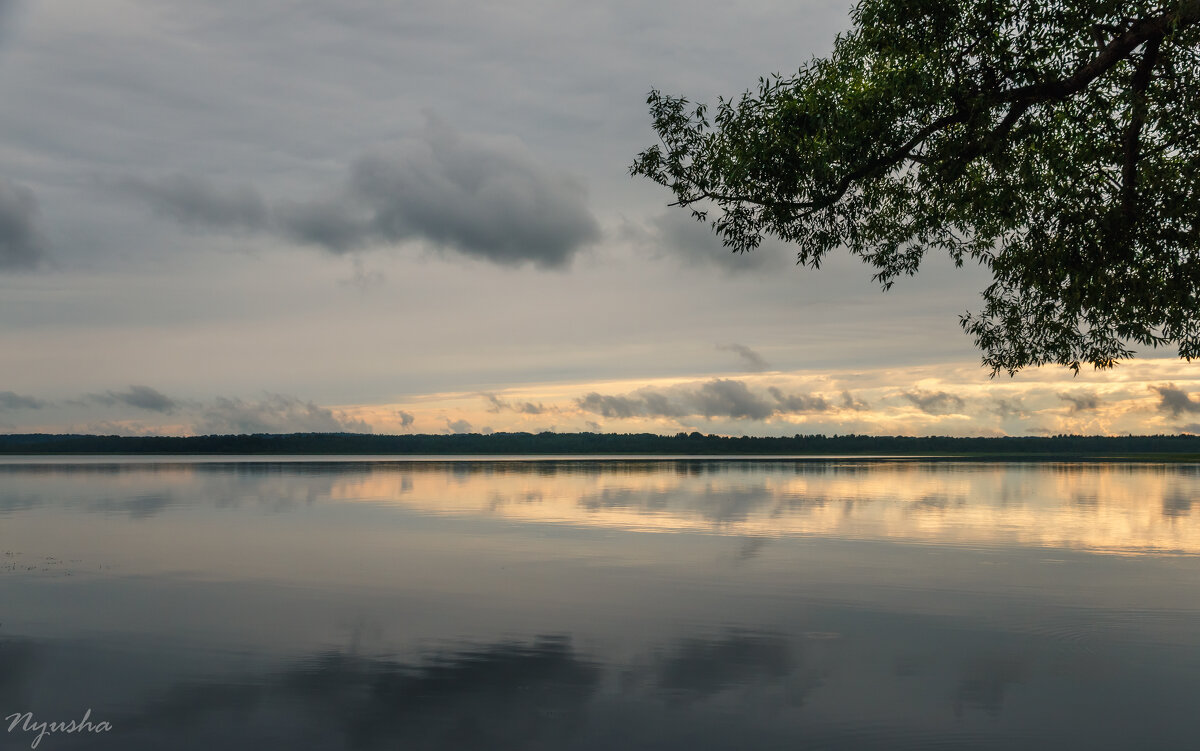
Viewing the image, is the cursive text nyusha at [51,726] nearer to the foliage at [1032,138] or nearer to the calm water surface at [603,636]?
the calm water surface at [603,636]

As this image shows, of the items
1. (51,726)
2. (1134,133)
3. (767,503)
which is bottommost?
(767,503)

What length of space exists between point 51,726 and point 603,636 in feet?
25.6

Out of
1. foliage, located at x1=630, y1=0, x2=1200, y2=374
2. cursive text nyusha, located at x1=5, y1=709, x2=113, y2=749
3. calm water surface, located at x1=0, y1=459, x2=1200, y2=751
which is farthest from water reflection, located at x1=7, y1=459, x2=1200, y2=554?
cursive text nyusha, located at x1=5, y1=709, x2=113, y2=749

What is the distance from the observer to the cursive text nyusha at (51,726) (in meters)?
10.2

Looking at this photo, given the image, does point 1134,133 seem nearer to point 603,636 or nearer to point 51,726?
point 603,636

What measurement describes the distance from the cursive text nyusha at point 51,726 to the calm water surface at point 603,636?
13 cm

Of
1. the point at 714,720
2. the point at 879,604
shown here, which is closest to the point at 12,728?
the point at 714,720

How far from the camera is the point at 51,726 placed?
1037cm

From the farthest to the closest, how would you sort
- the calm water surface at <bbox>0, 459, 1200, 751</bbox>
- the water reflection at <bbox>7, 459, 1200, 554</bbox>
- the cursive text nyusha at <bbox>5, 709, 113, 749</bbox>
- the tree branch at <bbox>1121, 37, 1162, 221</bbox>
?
the water reflection at <bbox>7, 459, 1200, 554</bbox>, the tree branch at <bbox>1121, 37, 1162, 221</bbox>, the calm water surface at <bbox>0, 459, 1200, 751</bbox>, the cursive text nyusha at <bbox>5, 709, 113, 749</bbox>

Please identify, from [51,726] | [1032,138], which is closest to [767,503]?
[1032,138]

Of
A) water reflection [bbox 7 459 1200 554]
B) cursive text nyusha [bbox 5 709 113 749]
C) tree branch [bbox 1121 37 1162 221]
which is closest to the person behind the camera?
cursive text nyusha [bbox 5 709 113 749]

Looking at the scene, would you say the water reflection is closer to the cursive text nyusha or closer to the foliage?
the foliage

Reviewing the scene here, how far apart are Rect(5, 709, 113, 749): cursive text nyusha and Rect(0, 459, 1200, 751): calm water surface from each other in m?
0.13

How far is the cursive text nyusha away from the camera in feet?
33.6
